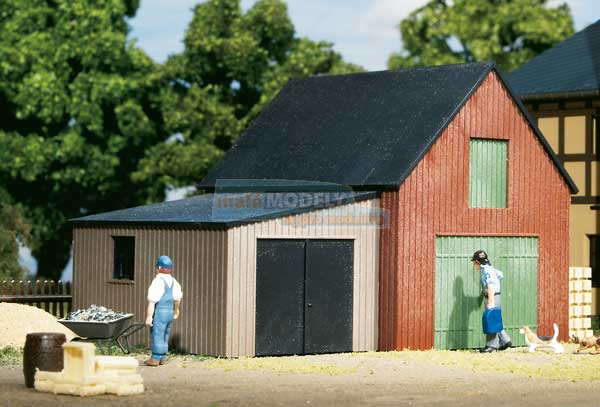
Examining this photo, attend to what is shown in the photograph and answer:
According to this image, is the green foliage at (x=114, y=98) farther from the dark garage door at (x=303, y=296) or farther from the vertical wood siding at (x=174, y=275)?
the dark garage door at (x=303, y=296)

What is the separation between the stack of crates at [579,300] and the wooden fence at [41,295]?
37.1 ft

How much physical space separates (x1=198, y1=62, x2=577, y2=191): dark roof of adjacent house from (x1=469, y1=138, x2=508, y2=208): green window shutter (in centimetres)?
95

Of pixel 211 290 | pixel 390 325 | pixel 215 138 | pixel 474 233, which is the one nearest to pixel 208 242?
pixel 211 290

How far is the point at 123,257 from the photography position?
25.3 meters

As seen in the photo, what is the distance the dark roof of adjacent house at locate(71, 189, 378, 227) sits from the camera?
2266 cm

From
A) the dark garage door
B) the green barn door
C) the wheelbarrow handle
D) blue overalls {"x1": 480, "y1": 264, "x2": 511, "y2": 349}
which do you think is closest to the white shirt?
the wheelbarrow handle

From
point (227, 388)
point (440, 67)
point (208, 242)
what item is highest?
point (440, 67)

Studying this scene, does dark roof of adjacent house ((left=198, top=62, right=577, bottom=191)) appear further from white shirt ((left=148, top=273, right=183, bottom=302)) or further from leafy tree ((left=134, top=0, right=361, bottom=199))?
leafy tree ((left=134, top=0, right=361, bottom=199))

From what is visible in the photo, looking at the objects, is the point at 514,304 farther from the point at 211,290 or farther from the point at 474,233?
the point at 211,290

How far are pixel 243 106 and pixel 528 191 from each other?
21.2 metres

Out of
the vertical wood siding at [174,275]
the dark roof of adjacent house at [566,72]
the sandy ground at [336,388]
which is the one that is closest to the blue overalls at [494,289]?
the sandy ground at [336,388]

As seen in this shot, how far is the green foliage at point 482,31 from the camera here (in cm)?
5359

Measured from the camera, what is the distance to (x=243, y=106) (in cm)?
4619

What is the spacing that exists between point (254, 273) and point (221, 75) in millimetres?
24192
